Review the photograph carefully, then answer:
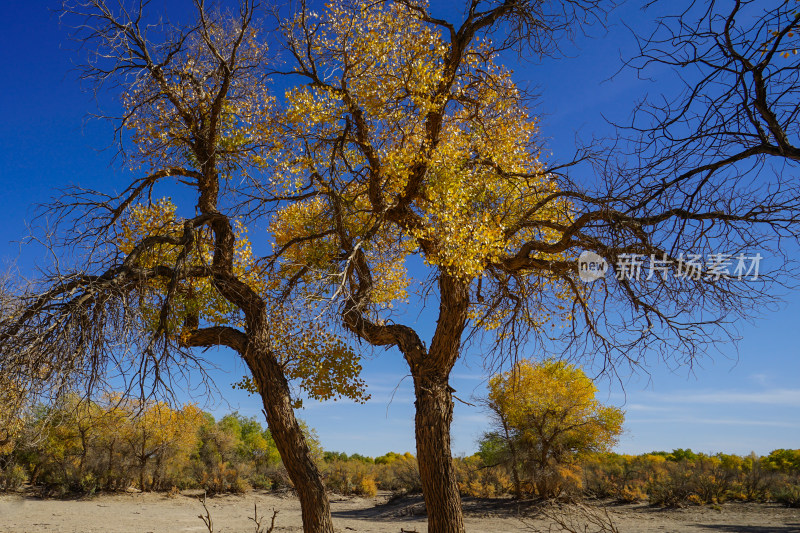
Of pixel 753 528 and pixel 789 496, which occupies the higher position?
pixel 789 496

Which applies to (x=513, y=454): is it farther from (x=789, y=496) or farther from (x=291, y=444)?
(x=291, y=444)

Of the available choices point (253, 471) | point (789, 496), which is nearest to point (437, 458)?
point (789, 496)

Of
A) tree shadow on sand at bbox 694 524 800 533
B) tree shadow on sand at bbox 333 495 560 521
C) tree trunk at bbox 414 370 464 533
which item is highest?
tree trunk at bbox 414 370 464 533

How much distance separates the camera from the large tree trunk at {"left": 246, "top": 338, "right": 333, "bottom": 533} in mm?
7328

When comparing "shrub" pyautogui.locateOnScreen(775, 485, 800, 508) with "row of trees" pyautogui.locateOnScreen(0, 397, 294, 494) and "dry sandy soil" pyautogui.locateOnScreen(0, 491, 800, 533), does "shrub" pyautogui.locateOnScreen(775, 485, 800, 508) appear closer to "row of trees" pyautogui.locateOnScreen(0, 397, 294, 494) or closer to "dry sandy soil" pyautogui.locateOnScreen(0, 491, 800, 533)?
"dry sandy soil" pyautogui.locateOnScreen(0, 491, 800, 533)

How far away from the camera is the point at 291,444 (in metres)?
7.42

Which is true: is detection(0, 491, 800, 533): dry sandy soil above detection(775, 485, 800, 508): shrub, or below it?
below

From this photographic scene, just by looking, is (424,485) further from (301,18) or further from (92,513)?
(92,513)

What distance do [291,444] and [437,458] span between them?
6.94ft

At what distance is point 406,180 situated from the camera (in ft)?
23.8

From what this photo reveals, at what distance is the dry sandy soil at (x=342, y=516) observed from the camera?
1376 cm

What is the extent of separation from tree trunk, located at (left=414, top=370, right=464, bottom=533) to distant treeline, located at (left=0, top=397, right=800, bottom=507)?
12.1 meters

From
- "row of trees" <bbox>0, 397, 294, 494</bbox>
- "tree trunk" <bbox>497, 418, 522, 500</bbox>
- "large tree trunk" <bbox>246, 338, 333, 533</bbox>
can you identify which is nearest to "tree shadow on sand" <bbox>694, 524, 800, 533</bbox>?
"tree trunk" <bbox>497, 418, 522, 500</bbox>

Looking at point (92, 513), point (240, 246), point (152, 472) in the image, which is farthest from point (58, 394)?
point (152, 472)
